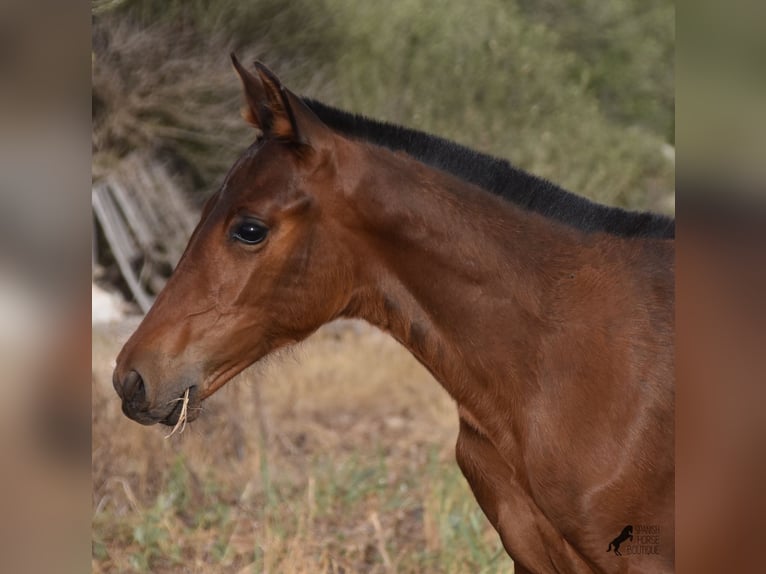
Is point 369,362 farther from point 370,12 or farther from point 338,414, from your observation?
point 370,12

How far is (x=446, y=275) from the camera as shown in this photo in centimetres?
226

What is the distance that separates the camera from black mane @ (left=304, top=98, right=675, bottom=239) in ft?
7.67

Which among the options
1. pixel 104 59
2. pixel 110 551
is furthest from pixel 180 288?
pixel 110 551

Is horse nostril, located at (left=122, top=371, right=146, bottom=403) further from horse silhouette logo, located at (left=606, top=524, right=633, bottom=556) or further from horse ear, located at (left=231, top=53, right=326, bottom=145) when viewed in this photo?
horse silhouette logo, located at (left=606, top=524, right=633, bottom=556)

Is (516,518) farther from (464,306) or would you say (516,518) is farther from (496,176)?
(496,176)

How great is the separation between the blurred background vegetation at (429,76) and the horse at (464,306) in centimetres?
103

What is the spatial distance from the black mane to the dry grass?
105 cm

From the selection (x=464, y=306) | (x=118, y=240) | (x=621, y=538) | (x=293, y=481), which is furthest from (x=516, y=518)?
(x=118, y=240)

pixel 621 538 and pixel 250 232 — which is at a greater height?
pixel 250 232

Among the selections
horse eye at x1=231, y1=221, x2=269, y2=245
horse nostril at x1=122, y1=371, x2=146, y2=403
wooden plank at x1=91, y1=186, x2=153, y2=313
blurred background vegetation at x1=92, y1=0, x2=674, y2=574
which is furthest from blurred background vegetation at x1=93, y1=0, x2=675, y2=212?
horse nostril at x1=122, y1=371, x2=146, y2=403

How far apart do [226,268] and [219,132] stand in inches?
56.9

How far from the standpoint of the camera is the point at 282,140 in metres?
2.23

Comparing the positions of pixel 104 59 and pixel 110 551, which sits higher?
pixel 104 59

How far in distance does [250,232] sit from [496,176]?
2.32 feet
